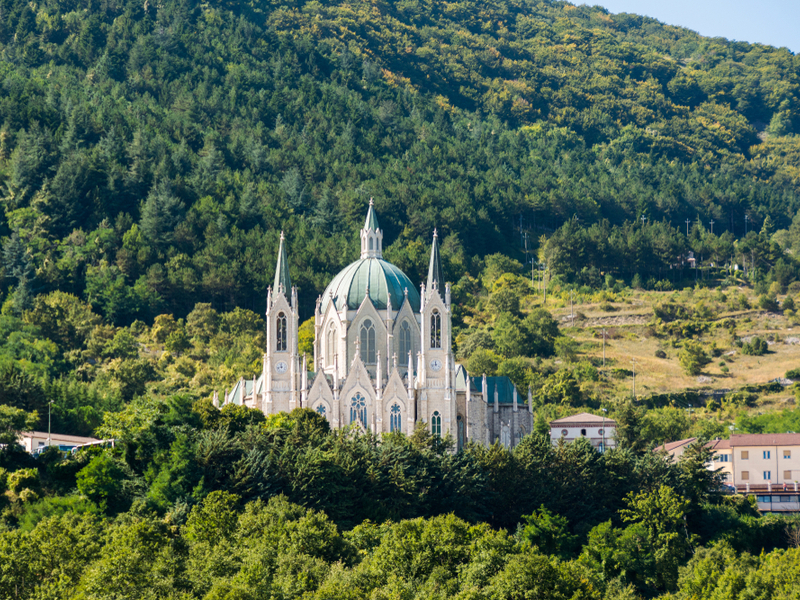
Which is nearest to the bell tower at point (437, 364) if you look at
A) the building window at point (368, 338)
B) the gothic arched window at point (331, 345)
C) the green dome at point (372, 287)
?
the green dome at point (372, 287)

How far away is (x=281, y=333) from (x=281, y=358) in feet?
6.91

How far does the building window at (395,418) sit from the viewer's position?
8512cm

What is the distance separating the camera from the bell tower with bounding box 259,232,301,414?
282 feet

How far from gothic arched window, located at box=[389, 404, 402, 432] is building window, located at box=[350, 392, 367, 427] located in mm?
1707

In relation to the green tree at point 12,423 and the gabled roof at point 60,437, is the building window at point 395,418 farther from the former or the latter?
the green tree at point 12,423

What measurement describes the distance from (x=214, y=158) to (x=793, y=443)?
293 ft

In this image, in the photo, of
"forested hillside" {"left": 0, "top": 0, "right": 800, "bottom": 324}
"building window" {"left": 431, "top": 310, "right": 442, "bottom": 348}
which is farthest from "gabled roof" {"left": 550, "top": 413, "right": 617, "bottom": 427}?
"forested hillside" {"left": 0, "top": 0, "right": 800, "bottom": 324}

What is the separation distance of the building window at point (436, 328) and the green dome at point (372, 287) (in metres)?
2.77

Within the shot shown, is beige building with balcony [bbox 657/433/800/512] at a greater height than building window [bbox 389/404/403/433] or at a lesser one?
lesser

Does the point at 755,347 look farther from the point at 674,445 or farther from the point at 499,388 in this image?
the point at 499,388

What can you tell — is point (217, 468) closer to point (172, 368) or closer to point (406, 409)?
point (406, 409)

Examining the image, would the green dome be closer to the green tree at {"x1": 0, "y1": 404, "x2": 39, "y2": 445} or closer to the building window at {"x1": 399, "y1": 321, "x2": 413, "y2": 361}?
the building window at {"x1": 399, "y1": 321, "x2": 413, "y2": 361}

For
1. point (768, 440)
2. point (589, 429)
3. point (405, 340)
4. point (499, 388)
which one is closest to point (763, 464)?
point (768, 440)

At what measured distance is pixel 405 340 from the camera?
89.5 m
